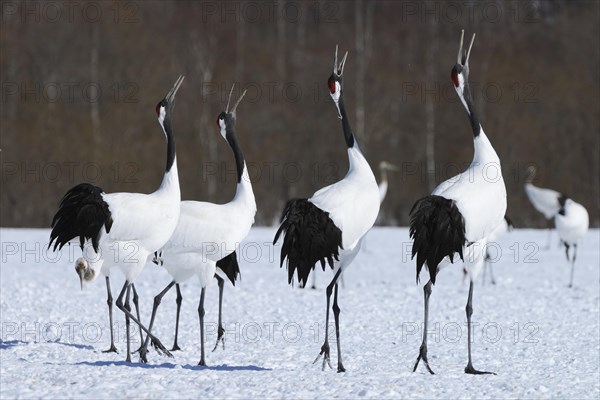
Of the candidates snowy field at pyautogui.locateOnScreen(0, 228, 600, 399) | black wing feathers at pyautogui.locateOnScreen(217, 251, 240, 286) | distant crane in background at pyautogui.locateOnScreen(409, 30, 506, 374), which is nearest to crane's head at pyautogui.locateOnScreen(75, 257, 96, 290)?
snowy field at pyautogui.locateOnScreen(0, 228, 600, 399)

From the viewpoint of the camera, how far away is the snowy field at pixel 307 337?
6102 mm

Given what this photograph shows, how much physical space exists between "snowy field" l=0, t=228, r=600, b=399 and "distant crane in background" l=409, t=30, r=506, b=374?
0.80 metres

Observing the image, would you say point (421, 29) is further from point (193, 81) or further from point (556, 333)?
point (556, 333)

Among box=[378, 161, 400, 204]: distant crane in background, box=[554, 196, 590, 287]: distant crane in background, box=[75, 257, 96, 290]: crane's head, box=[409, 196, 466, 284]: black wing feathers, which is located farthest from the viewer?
box=[378, 161, 400, 204]: distant crane in background

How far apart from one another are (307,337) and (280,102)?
2359 centimetres

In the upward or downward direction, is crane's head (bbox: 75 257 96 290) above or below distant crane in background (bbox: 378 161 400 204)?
below

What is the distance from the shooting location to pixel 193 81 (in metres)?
30.2

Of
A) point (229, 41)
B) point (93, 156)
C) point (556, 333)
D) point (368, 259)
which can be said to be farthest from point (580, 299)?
point (229, 41)

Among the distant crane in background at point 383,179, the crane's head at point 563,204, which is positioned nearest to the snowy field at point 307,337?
the crane's head at point 563,204

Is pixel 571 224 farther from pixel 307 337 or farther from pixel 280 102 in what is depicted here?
pixel 280 102

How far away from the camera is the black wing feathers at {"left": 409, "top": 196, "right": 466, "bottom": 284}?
6.76 meters

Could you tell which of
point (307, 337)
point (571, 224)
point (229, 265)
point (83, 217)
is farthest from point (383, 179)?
point (83, 217)

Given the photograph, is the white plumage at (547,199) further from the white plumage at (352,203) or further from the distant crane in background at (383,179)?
the white plumage at (352,203)

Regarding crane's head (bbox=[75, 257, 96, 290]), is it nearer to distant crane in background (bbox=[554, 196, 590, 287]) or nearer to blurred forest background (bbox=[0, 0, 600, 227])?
distant crane in background (bbox=[554, 196, 590, 287])
